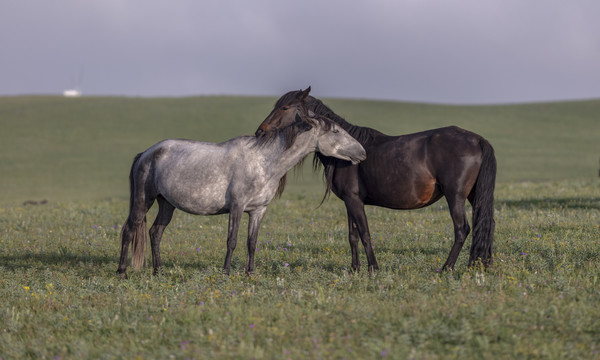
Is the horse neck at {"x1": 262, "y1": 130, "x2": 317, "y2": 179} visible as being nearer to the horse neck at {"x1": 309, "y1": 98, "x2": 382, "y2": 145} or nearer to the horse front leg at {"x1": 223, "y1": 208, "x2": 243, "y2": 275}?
the horse neck at {"x1": 309, "y1": 98, "x2": 382, "y2": 145}

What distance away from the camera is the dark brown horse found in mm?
9422

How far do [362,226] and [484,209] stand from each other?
192 centimetres

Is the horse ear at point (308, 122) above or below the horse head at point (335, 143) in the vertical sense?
above

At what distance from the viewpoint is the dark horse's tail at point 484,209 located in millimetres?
9430

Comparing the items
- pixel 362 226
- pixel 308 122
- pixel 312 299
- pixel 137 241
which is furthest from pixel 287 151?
pixel 137 241

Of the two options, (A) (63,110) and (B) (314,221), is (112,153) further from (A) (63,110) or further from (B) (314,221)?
(B) (314,221)

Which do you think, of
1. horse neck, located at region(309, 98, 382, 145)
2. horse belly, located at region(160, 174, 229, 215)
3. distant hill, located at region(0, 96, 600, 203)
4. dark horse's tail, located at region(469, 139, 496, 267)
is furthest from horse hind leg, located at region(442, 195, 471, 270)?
distant hill, located at region(0, 96, 600, 203)

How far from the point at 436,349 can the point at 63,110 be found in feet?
239

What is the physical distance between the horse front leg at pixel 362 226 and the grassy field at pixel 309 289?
0.87 feet

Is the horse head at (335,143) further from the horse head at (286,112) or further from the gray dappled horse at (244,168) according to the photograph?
the horse head at (286,112)

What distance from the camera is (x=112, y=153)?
181 feet

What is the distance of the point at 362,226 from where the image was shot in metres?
9.82

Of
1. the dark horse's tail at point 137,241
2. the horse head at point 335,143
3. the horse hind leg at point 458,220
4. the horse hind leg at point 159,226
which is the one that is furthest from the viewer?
the horse hind leg at point 159,226

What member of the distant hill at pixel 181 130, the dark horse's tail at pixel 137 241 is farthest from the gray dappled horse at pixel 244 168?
the distant hill at pixel 181 130
